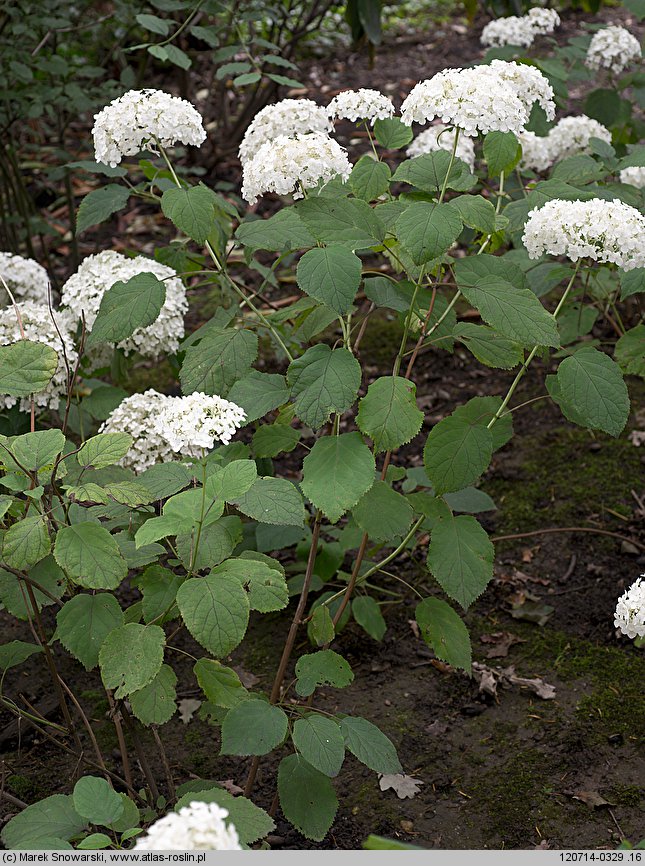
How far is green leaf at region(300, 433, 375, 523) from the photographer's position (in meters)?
1.66

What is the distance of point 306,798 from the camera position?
177cm

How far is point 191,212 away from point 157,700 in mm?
1013

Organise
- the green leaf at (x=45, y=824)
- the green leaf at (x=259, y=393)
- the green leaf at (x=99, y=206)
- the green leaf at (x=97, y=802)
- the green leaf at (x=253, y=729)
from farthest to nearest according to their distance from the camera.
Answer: the green leaf at (x=99, y=206), the green leaf at (x=259, y=393), the green leaf at (x=253, y=729), the green leaf at (x=45, y=824), the green leaf at (x=97, y=802)

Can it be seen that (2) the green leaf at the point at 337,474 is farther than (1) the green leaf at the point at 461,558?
No

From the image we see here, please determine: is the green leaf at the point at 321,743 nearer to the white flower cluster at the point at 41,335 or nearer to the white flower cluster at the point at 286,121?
the white flower cluster at the point at 41,335

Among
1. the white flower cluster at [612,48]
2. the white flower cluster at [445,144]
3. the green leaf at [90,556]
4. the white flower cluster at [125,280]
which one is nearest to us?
the green leaf at [90,556]

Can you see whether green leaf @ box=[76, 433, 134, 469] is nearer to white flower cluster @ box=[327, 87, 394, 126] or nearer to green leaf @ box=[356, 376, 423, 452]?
green leaf @ box=[356, 376, 423, 452]

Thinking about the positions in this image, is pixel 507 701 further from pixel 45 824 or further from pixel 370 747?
pixel 45 824

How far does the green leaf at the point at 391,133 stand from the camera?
2.09m

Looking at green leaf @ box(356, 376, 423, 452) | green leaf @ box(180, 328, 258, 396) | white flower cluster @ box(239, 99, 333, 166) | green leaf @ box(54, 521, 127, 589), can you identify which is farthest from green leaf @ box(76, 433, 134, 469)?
white flower cluster @ box(239, 99, 333, 166)

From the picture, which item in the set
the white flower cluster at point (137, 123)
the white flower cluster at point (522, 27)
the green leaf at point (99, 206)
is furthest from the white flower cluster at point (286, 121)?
the white flower cluster at point (522, 27)

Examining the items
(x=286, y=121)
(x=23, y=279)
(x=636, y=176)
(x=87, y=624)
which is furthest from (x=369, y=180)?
(x=636, y=176)

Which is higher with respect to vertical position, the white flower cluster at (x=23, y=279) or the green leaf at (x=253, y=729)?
the white flower cluster at (x=23, y=279)

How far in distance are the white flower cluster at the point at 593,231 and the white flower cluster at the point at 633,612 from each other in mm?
662
